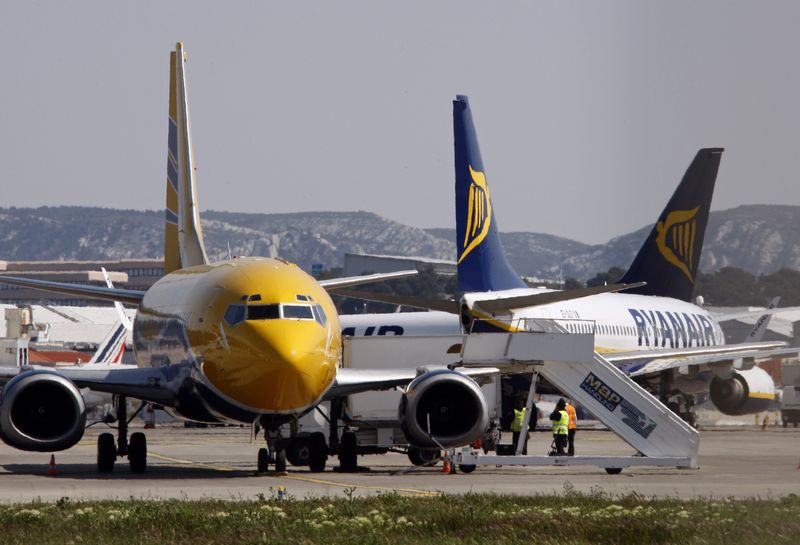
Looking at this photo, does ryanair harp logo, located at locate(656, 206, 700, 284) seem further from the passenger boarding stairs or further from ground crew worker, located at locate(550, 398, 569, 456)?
the passenger boarding stairs

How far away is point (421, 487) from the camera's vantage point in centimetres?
2641

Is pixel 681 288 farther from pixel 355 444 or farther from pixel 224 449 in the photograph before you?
pixel 355 444

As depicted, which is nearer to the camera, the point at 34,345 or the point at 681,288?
the point at 681,288

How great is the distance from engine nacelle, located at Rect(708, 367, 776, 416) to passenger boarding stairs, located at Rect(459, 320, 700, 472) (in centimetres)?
2992

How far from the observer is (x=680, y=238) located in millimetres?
59344

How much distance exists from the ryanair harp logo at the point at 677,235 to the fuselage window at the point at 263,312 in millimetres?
33974

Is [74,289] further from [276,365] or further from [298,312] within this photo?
[276,365]

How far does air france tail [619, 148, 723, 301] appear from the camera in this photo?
190ft

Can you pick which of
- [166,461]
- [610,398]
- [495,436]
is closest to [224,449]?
[166,461]

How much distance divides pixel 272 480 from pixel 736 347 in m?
27.3

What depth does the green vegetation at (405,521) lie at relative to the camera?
16.3m

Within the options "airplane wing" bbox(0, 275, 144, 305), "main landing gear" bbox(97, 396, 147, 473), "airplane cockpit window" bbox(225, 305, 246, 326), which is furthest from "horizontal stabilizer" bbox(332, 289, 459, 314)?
"airplane cockpit window" bbox(225, 305, 246, 326)

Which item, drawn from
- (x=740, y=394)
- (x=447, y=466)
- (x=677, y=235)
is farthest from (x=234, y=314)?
(x=740, y=394)

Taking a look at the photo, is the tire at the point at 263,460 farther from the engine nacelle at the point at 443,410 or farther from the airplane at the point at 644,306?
the airplane at the point at 644,306
